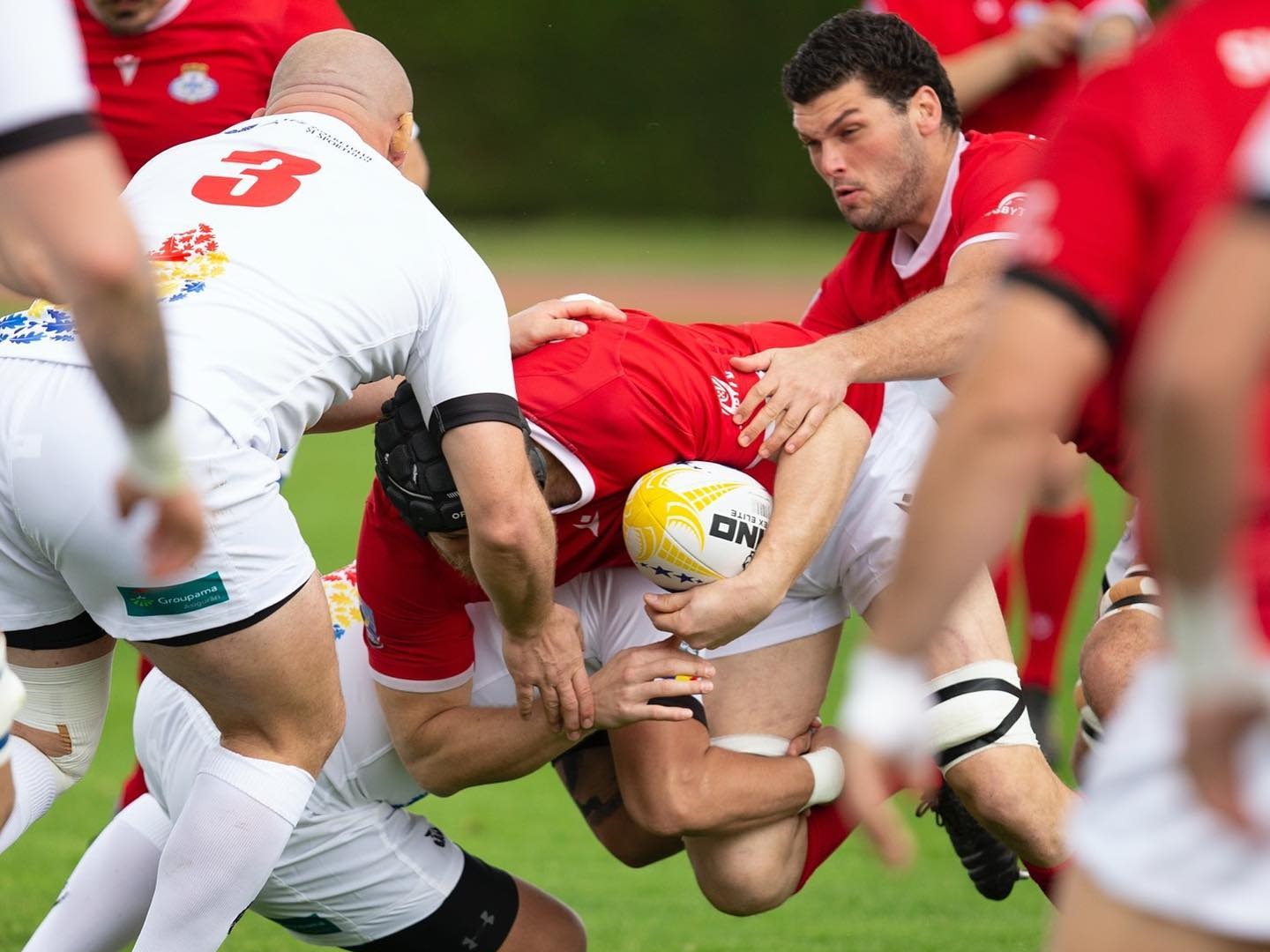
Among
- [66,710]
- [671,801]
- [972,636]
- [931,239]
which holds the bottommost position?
[671,801]

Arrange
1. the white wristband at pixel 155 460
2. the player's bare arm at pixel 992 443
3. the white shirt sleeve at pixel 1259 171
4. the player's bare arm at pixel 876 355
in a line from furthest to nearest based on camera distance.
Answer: the player's bare arm at pixel 876 355 < the white wristband at pixel 155 460 < the player's bare arm at pixel 992 443 < the white shirt sleeve at pixel 1259 171

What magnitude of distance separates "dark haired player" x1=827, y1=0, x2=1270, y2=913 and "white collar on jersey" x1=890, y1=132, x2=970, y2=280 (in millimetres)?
2675

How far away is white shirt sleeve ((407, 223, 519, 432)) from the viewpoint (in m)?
2.98

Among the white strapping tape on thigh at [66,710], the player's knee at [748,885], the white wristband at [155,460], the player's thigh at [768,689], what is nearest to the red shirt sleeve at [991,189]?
the player's thigh at [768,689]

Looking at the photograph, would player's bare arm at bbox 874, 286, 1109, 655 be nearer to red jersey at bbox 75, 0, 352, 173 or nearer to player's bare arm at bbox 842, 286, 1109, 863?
player's bare arm at bbox 842, 286, 1109, 863

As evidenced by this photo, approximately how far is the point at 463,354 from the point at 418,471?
A: 0.85ft

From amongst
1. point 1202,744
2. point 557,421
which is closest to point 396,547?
point 557,421

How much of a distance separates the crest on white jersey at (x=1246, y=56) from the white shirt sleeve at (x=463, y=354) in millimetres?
1639

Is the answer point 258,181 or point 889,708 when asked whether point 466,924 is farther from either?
point 889,708

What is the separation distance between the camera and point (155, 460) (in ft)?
6.26

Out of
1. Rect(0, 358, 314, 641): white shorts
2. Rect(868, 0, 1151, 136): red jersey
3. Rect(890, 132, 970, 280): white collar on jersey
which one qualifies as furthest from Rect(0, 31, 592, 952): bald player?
Rect(868, 0, 1151, 136): red jersey

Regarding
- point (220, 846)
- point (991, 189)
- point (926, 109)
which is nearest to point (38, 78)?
point (220, 846)

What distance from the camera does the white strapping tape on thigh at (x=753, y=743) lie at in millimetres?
3730

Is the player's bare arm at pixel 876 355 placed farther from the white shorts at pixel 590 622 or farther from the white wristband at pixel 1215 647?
the white wristband at pixel 1215 647
